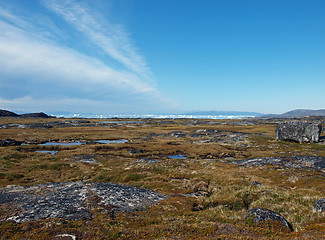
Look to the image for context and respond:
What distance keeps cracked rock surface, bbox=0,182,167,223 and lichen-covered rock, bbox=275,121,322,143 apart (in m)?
67.4

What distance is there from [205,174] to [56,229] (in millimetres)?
27015

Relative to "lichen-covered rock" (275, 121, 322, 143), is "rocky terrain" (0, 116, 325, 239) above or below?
below

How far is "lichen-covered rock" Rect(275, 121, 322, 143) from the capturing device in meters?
66.8

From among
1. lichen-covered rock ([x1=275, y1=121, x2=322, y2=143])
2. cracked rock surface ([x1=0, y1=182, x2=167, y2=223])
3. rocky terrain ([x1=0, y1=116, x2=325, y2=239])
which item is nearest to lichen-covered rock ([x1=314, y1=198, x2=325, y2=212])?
rocky terrain ([x1=0, y1=116, x2=325, y2=239])

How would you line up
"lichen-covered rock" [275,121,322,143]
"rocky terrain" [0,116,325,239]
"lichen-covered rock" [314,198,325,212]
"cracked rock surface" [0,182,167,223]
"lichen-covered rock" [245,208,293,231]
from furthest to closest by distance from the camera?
"lichen-covered rock" [275,121,322,143] < "cracked rock surface" [0,182,167,223] < "lichen-covered rock" [314,198,325,212] < "lichen-covered rock" [245,208,293,231] < "rocky terrain" [0,116,325,239]

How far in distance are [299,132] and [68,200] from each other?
255 ft

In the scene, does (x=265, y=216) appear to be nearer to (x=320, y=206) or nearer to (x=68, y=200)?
(x=320, y=206)

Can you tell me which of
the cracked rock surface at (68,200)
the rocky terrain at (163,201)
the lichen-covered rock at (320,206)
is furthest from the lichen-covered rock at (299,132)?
the cracked rock surface at (68,200)

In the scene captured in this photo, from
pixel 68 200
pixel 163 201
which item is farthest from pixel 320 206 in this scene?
pixel 68 200

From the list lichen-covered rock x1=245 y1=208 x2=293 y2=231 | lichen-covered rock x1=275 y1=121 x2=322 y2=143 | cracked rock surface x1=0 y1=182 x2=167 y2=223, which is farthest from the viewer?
lichen-covered rock x1=275 y1=121 x2=322 y2=143

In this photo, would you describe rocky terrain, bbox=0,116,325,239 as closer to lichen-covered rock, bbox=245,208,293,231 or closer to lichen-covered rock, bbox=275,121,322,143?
lichen-covered rock, bbox=245,208,293,231

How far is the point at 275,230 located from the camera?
13.3 metres

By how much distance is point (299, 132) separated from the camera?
228ft

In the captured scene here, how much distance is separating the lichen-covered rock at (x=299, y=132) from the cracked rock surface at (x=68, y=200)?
6740 cm
